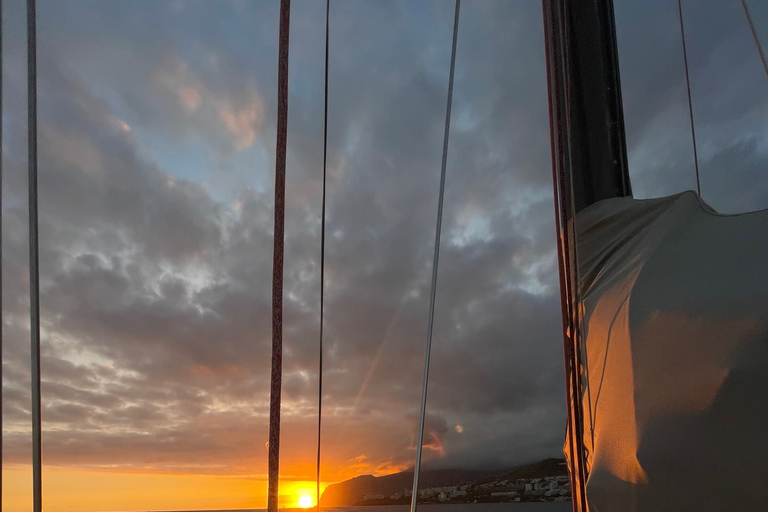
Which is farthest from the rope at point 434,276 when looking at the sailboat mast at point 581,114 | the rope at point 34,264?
the rope at point 34,264

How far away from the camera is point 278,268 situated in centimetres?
280

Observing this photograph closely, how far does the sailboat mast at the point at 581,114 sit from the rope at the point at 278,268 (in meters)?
1.69

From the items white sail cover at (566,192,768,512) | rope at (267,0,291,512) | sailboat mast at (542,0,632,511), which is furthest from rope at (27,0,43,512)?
sailboat mast at (542,0,632,511)

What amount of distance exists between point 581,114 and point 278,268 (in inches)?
97.4

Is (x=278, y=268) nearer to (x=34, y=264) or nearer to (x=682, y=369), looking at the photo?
(x=34, y=264)

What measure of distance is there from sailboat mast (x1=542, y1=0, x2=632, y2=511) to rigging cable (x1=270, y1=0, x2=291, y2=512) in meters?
1.69

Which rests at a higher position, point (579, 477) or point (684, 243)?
point (684, 243)

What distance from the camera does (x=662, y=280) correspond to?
3.04m

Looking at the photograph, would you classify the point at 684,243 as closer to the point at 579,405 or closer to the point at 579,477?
the point at 579,405

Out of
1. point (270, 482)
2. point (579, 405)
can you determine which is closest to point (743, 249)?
point (579, 405)

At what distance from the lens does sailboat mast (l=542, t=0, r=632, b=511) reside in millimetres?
4121

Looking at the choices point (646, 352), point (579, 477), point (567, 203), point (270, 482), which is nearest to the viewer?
point (270, 482)

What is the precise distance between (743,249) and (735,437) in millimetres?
806

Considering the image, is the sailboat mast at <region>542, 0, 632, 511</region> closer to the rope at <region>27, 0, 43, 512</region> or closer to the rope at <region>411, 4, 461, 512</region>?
the rope at <region>411, 4, 461, 512</region>
